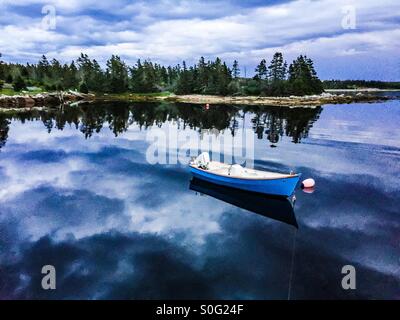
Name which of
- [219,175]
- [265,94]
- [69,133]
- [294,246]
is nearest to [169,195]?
[219,175]

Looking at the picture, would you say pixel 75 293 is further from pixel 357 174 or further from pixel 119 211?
pixel 357 174

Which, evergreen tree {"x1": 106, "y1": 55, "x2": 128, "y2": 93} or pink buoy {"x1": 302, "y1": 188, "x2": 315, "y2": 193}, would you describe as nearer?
pink buoy {"x1": 302, "y1": 188, "x2": 315, "y2": 193}

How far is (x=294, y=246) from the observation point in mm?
23656

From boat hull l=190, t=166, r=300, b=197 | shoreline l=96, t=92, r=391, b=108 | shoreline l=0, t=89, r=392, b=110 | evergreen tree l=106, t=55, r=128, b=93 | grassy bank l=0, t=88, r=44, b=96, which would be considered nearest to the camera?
boat hull l=190, t=166, r=300, b=197

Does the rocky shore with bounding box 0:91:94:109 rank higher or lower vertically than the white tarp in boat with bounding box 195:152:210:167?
higher

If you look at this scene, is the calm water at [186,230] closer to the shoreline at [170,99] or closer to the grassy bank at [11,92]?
the shoreline at [170,99]

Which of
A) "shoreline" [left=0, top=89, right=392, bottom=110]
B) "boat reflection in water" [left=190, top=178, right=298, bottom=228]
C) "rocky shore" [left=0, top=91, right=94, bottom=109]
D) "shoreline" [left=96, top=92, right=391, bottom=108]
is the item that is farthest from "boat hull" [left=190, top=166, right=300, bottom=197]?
"rocky shore" [left=0, top=91, right=94, bottom=109]

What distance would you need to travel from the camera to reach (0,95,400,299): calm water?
63.9 ft

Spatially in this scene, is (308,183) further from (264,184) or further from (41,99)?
(41,99)

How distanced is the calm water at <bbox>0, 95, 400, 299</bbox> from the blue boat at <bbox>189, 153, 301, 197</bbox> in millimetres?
1218

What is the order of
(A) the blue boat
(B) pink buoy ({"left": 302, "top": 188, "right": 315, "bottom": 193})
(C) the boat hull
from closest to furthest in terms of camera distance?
(C) the boat hull
(A) the blue boat
(B) pink buoy ({"left": 302, "top": 188, "right": 315, "bottom": 193})

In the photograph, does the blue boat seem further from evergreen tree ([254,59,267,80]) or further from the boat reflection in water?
evergreen tree ([254,59,267,80])

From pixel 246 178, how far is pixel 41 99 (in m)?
143

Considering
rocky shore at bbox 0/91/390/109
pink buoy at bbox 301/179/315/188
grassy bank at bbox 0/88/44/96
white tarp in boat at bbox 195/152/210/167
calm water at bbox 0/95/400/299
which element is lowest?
calm water at bbox 0/95/400/299
